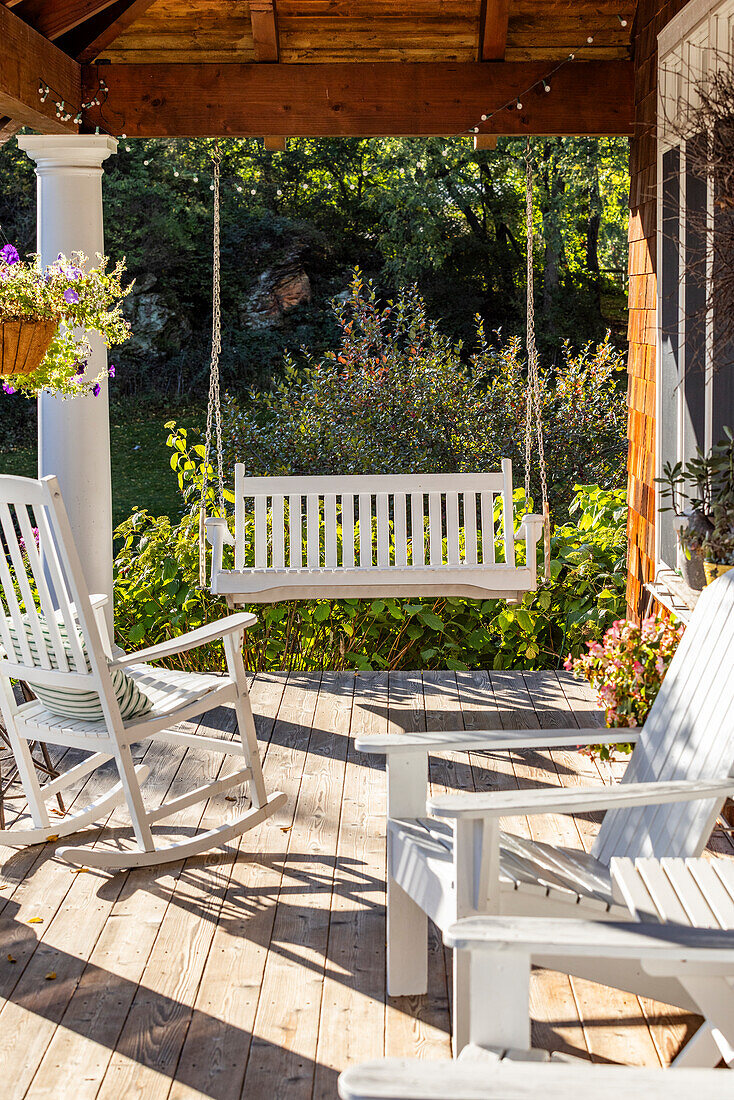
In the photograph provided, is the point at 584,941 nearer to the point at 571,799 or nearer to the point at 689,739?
the point at 571,799

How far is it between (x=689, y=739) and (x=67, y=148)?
138 inches

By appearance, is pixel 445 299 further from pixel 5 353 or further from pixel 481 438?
pixel 5 353

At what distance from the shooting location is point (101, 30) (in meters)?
4.44

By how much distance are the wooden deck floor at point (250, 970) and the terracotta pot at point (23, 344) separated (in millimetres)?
1322

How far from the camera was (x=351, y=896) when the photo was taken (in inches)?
112

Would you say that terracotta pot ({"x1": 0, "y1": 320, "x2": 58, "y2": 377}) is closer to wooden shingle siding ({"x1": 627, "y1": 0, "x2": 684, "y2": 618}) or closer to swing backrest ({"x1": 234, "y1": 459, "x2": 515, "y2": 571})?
swing backrest ({"x1": 234, "y1": 459, "x2": 515, "y2": 571})

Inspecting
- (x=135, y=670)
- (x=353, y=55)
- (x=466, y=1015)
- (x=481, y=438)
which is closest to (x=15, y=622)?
(x=135, y=670)

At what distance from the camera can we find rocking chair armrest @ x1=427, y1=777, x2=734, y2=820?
6.18 ft

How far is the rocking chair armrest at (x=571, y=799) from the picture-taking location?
1883 millimetres

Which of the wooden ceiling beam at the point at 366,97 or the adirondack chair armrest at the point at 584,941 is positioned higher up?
the wooden ceiling beam at the point at 366,97

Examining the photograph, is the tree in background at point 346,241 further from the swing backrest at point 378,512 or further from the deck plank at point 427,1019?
the deck plank at point 427,1019

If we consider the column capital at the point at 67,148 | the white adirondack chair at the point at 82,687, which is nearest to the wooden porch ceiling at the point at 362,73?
the column capital at the point at 67,148

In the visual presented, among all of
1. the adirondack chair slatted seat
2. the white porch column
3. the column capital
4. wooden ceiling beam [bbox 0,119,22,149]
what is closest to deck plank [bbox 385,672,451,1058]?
the adirondack chair slatted seat

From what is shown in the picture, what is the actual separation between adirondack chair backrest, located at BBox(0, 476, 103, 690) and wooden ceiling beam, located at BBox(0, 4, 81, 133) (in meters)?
1.60
